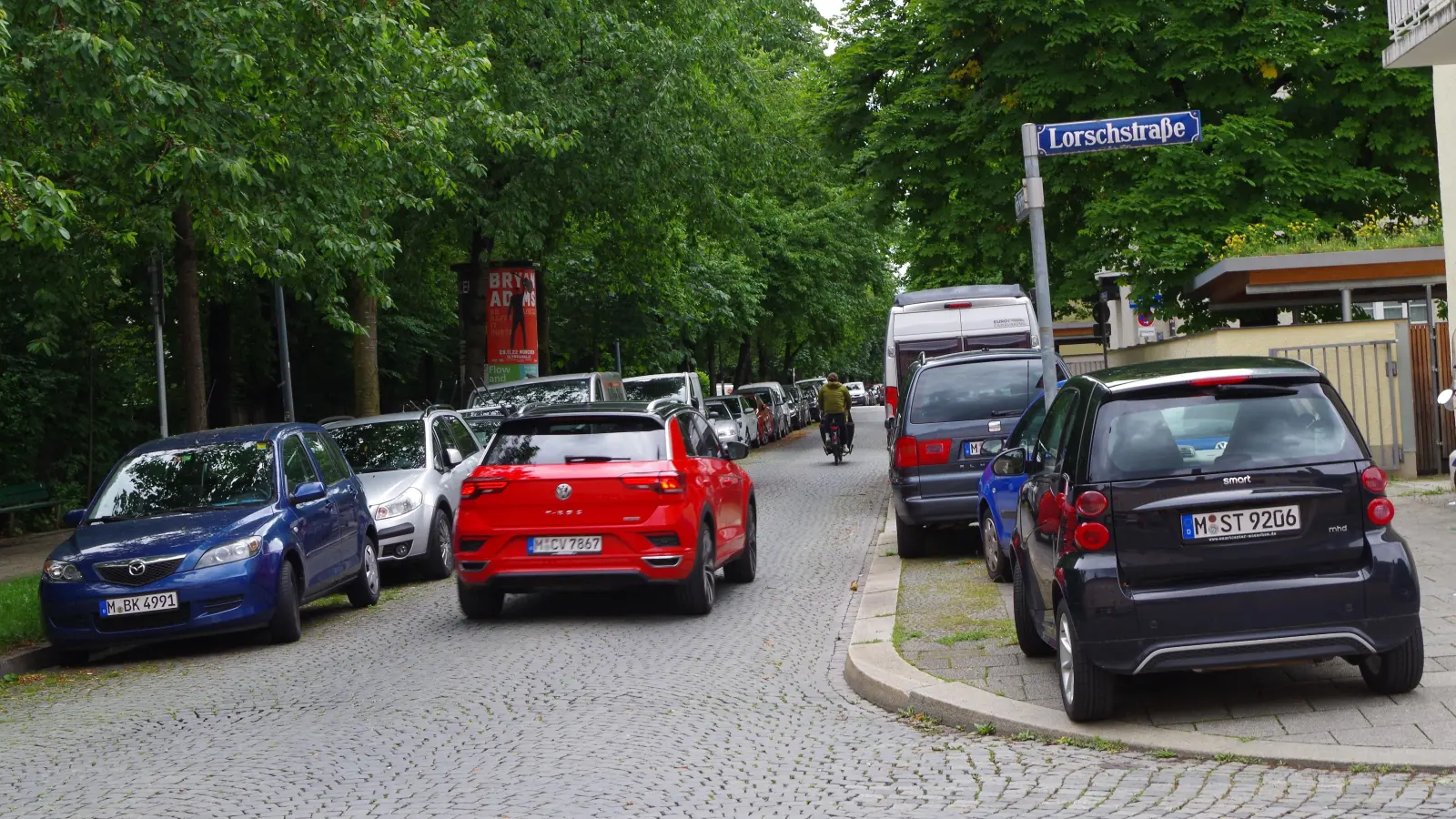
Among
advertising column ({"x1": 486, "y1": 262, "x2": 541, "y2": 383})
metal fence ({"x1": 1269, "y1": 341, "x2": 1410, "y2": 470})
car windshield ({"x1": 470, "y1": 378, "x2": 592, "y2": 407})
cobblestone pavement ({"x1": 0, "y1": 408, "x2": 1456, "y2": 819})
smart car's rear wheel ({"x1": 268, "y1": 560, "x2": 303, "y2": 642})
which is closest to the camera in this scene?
cobblestone pavement ({"x1": 0, "y1": 408, "x2": 1456, "y2": 819})

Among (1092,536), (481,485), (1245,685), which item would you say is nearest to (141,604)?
(481,485)

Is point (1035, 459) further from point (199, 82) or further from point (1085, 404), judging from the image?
point (199, 82)

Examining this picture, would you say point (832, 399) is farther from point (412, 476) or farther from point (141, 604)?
point (141, 604)

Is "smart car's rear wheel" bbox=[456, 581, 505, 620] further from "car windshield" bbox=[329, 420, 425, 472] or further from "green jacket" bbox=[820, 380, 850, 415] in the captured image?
"green jacket" bbox=[820, 380, 850, 415]

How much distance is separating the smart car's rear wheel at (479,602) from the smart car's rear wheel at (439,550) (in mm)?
3220

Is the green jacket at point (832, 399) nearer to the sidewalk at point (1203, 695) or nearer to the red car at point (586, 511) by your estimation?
the red car at point (586, 511)

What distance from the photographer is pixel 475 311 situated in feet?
93.8

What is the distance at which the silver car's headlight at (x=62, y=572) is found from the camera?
1096 cm

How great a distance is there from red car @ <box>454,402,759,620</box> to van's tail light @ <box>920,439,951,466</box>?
9.62 feet

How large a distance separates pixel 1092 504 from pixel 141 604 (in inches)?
276

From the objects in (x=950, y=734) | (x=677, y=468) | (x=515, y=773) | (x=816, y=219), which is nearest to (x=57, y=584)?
(x=677, y=468)

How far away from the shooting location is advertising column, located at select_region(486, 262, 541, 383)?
27984 mm

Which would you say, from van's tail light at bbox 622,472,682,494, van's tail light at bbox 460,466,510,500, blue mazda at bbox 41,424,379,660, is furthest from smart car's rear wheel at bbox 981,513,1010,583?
blue mazda at bbox 41,424,379,660

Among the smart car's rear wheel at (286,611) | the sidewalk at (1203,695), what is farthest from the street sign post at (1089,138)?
the smart car's rear wheel at (286,611)
